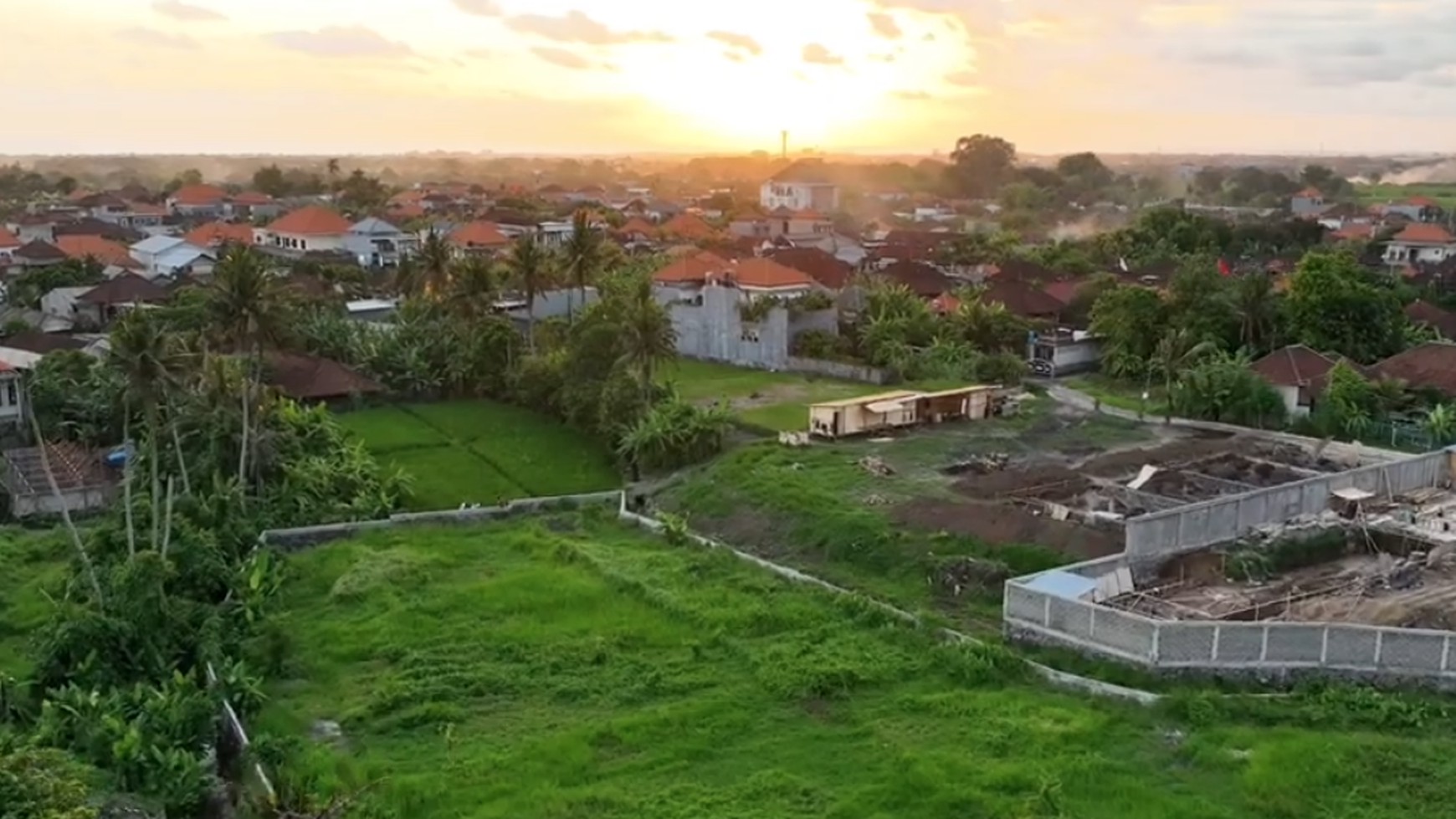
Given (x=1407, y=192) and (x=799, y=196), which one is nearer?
(x=799, y=196)

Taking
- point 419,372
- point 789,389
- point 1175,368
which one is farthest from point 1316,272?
point 419,372

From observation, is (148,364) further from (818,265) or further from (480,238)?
(480,238)

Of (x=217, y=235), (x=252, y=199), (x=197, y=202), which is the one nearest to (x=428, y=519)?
(x=217, y=235)

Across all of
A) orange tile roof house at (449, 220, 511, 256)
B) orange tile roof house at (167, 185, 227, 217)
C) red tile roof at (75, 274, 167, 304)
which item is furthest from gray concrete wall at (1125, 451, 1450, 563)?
orange tile roof house at (167, 185, 227, 217)

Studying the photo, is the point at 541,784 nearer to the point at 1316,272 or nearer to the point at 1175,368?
the point at 1175,368

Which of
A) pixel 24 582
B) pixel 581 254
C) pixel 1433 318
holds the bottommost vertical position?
pixel 24 582

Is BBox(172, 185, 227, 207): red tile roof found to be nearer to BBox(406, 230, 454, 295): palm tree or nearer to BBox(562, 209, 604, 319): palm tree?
BBox(406, 230, 454, 295): palm tree
